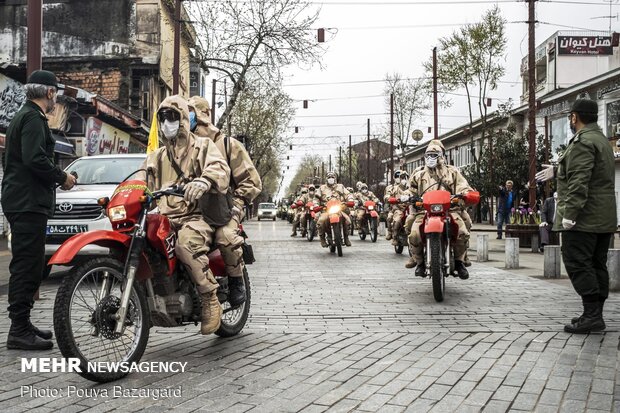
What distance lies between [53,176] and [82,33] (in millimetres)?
32201

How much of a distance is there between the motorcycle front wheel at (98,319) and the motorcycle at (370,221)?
53.0ft

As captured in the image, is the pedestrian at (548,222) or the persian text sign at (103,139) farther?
the persian text sign at (103,139)

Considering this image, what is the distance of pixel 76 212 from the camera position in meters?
9.83

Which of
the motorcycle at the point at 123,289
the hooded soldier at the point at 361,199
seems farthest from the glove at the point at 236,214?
the hooded soldier at the point at 361,199

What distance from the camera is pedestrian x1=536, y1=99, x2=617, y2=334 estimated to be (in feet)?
19.4

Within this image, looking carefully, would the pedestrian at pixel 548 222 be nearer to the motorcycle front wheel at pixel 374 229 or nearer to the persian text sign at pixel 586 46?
the motorcycle front wheel at pixel 374 229

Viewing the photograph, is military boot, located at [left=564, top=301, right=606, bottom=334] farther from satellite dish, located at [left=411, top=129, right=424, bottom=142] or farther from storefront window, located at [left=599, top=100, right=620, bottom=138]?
satellite dish, located at [left=411, top=129, right=424, bottom=142]

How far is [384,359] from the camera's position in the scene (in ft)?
15.9

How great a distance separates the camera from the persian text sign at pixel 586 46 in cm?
4331

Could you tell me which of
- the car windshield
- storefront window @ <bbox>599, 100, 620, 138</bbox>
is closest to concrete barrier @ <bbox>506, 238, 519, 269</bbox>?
the car windshield

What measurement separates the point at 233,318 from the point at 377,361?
4.90 feet

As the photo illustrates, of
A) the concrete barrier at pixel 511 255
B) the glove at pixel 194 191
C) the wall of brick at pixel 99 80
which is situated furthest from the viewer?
the wall of brick at pixel 99 80

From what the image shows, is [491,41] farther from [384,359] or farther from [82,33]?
[384,359]

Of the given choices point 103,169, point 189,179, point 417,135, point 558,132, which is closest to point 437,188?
point 189,179
